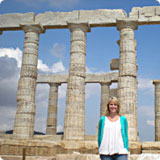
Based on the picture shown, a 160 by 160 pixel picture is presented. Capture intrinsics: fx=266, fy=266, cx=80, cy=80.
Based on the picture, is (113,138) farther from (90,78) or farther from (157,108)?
(90,78)

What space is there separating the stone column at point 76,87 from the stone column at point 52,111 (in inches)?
432

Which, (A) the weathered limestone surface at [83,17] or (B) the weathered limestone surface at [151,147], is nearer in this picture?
(B) the weathered limestone surface at [151,147]

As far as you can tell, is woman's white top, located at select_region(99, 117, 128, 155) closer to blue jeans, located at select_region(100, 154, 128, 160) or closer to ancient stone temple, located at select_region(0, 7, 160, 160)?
blue jeans, located at select_region(100, 154, 128, 160)

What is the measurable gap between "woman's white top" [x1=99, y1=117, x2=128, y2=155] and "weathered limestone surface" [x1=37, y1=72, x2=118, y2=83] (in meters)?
22.2

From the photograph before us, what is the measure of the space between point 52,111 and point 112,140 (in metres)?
23.5

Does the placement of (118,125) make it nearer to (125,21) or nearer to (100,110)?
(125,21)

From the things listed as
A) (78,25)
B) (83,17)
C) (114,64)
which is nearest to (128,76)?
(114,64)

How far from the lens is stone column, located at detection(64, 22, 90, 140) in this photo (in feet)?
52.6

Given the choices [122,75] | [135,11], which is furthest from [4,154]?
[135,11]

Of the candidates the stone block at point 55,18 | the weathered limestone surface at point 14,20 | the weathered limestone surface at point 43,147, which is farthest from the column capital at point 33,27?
the weathered limestone surface at point 43,147

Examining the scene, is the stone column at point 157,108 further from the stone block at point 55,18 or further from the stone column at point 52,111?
the stone block at point 55,18

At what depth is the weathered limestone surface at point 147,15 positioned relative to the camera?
16.7m

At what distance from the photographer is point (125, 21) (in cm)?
1686

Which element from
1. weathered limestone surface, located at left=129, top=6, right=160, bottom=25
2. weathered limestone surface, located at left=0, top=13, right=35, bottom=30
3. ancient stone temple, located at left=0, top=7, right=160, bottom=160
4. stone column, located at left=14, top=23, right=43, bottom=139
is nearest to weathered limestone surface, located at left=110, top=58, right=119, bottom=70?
ancient stone temple, located at left=0, top=7, right=160, bottom=160
